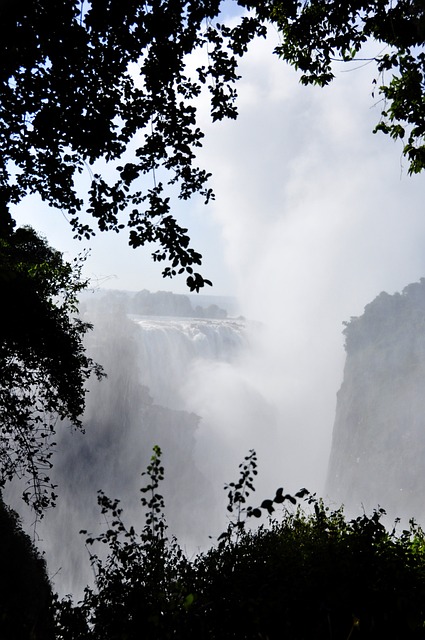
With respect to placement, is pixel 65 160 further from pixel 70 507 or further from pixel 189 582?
pixel 70 507

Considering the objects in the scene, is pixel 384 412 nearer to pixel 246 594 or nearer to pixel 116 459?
pixel 116 459

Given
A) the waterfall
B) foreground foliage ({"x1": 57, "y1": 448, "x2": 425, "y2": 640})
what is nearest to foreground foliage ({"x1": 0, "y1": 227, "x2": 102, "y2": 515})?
foreground foliage ({"x1": 57, "y1": 448, "x2": 425, "y2": 640})

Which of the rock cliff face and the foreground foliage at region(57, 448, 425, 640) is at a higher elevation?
the rock cliff face

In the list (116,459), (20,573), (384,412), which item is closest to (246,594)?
(20,573)

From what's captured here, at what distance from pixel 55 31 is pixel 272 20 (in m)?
3.34

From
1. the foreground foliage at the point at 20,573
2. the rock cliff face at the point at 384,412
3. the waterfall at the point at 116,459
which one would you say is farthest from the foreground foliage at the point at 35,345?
the rock cliff face at the point at 384,412

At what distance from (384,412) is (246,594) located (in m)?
62.3

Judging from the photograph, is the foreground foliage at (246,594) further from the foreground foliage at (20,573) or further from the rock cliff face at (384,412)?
the rock cliff face at (384,412)

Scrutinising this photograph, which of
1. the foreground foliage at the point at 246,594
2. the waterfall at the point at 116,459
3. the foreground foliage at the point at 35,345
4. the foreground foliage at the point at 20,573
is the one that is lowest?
the foreground foliage at the point at 246,594

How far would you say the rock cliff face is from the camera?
54.2 meters

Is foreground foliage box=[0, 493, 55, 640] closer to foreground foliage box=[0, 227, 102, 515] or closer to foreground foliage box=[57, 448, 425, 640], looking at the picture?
foreground foliage box=[0, 227, 102, 515]

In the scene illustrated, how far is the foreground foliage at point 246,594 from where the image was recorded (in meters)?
3.86

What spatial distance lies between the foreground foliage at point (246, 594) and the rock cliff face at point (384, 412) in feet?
173

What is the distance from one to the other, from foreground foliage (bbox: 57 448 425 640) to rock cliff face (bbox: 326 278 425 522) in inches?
2078
